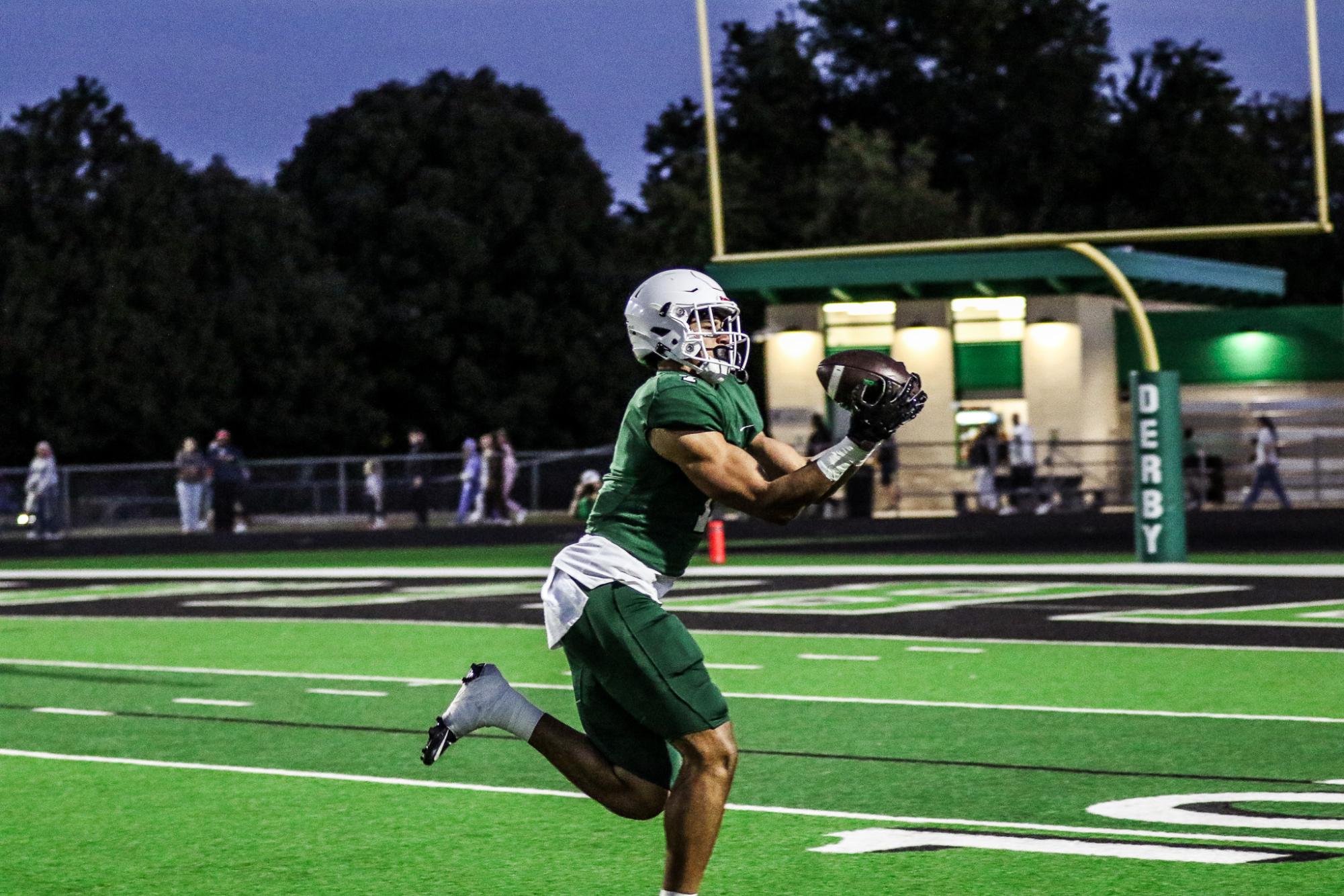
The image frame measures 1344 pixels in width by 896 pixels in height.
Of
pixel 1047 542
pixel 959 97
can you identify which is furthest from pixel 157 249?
pixel 1047 542

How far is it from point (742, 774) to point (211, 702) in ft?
12.4

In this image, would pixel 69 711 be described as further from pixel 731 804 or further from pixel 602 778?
pixel 602 778

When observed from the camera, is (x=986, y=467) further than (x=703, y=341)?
Yes

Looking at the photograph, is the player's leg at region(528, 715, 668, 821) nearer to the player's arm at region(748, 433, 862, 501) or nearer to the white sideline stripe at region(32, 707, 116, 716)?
the player's arm at region(748, 433, 862, 501)

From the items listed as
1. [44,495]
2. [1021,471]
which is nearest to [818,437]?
[1021,471]

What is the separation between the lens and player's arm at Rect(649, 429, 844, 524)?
201 inches

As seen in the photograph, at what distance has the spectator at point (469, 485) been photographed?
33.2 metres

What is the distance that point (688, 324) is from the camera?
5.38 metres

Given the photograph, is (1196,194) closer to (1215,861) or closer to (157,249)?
(157,249)

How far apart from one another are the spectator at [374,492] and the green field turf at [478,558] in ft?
10.0

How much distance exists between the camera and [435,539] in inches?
1222

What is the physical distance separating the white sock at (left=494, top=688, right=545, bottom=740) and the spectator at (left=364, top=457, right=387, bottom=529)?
2765cm

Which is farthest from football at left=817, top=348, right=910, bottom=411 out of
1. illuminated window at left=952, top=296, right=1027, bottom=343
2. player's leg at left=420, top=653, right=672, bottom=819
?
illuminated window at left=952, top=296, right=1027, bottom=343

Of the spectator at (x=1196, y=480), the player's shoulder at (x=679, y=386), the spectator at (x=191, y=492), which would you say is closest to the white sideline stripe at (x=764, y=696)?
the player's shoulder at (x=679, y=386)
